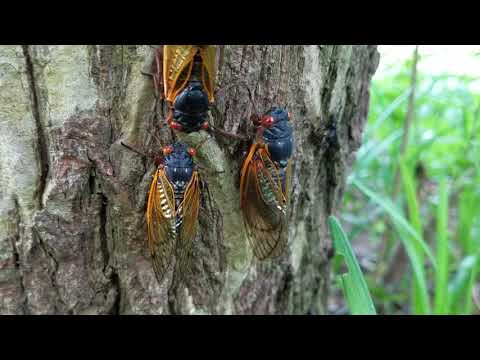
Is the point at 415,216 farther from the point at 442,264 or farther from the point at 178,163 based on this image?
the point at 178,163

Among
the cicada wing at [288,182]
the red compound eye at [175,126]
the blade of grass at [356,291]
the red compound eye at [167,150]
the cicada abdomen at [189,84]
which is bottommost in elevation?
the blade of grass at [356,291]

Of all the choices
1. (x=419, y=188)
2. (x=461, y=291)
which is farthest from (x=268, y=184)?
(x=419, y=188)

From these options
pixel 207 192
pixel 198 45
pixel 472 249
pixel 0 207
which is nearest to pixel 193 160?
pixel 207 192

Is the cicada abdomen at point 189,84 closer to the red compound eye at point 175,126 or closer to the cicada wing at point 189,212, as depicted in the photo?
the red compound eye at point 175,126

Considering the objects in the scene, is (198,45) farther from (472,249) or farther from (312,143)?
(472,249)

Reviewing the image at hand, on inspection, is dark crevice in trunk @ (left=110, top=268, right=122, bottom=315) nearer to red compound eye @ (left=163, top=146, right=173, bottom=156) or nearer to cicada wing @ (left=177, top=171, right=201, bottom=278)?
cicada wing @ (left=177, top=171, right=201, bottom=278)

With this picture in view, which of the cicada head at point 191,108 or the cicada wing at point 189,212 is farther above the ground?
the cicada head at point 191,108

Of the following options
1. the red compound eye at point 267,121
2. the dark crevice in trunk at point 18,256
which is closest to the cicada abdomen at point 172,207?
the red compound eye at point 267,121
